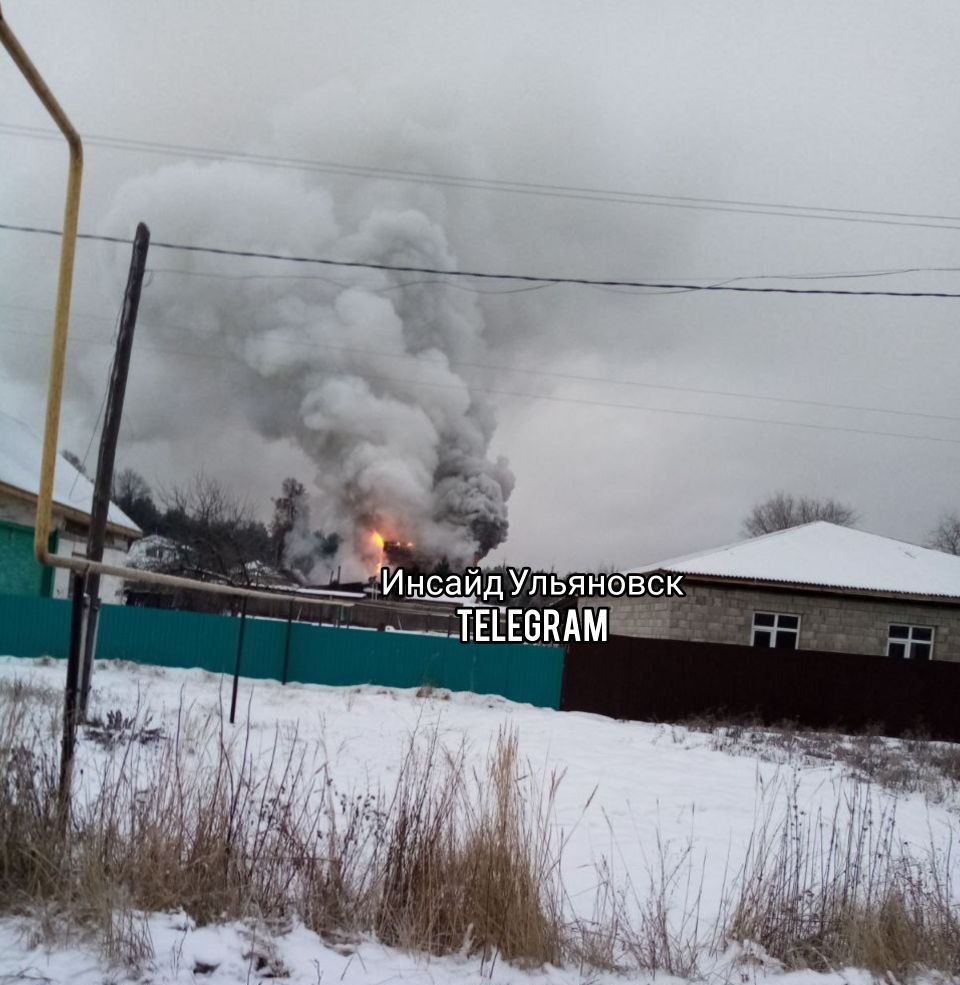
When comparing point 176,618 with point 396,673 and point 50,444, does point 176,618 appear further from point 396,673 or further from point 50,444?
point 50,444

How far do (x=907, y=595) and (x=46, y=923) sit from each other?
20.1 m

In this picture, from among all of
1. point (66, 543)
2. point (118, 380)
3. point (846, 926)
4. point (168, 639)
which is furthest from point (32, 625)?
point (846, 926)

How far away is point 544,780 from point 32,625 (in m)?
13.6

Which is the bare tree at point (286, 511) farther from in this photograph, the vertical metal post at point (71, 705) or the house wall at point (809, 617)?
the vertical metal post at point (71, 705)

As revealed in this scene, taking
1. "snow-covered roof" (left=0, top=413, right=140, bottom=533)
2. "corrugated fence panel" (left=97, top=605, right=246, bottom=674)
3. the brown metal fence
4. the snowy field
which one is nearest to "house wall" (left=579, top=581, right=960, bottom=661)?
the brown metal fence

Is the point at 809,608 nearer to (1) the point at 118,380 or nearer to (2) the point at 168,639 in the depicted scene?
(2) the point at 168,639

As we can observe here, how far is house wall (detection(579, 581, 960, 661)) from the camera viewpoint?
64.6 feet

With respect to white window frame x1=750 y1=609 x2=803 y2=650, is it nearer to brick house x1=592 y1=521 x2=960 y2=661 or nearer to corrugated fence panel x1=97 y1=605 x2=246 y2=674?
brick house x1=592 y1=521 x2=960 y2=661

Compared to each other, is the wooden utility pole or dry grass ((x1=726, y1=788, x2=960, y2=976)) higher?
the wooden utility pole

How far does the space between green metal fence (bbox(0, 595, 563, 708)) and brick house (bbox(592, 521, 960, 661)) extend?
4785 mm

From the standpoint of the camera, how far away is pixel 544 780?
6.08 meters

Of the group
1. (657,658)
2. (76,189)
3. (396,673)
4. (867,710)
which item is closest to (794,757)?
(657,658)

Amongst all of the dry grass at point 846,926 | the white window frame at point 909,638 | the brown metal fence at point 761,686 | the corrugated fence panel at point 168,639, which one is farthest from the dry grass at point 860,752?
the corrugated fence panel at point 168,639

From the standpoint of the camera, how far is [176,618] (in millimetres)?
16938
